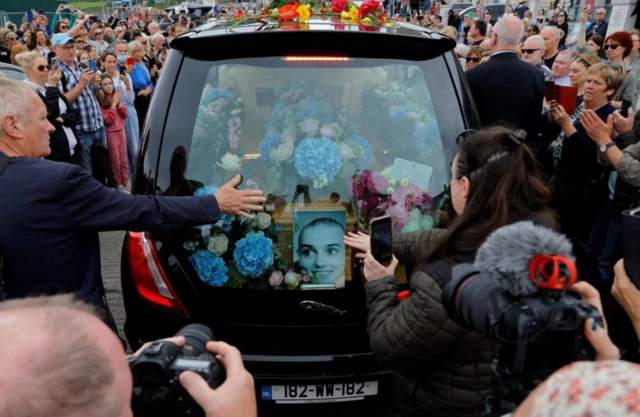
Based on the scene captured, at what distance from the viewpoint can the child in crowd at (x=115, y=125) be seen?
6.75m

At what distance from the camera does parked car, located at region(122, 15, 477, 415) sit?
2316 mm

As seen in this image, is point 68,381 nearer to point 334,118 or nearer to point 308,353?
point 308,353

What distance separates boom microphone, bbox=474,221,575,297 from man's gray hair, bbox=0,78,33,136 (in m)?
1.82

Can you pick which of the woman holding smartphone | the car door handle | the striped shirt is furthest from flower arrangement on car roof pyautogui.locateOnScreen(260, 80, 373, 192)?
the woman holding smartphone

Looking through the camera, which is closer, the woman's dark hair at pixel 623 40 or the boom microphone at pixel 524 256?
the boom microphone at pixel 524 256

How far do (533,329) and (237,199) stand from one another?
1418mm

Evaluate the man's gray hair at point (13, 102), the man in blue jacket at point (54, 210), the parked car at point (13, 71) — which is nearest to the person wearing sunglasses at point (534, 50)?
the man in blue jacket at point (54, 210)

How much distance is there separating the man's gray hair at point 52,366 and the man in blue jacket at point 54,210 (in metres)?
1.11

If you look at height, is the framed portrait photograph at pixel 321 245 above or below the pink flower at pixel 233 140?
below

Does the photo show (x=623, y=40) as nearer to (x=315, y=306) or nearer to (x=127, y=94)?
(x=315, y=306)

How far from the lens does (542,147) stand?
5160mm

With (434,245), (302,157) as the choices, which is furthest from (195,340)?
(302,157)

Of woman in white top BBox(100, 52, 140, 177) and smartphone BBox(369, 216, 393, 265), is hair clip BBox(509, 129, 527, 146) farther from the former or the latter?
woman in white top BBox(100, 52, 140, 177)

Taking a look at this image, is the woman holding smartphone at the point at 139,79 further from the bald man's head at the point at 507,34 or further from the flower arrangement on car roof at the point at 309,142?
the flower arrangement on car roof at the point at 309,142
